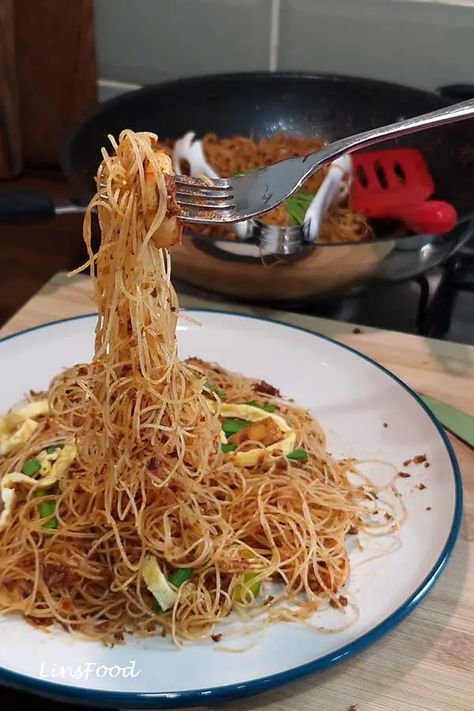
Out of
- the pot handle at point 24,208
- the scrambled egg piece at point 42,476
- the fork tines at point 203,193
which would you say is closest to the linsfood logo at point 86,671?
the scrambled egg piece at point 42,476

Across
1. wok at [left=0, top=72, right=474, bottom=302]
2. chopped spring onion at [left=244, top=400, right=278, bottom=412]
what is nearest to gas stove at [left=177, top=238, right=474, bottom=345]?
wok at [left=0, top=72, right=474, bottom=302]

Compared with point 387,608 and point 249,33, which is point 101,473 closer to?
point 387,608

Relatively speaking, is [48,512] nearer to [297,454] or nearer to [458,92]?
[297,454]

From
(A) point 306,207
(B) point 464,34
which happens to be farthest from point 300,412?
(B) point 464,34

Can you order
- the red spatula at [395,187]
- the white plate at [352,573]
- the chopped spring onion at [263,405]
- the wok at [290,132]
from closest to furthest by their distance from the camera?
the white plate at [352,573] → the chopped spring onion at [263,405] → the wok at [290,132] → the red spatula at [395,187]

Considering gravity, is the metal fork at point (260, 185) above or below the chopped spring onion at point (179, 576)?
above

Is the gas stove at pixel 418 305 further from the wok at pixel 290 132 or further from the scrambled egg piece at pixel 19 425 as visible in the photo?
the scrambled egg piece at pixel 19 425

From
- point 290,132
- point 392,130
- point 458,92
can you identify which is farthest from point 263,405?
point 458,92
